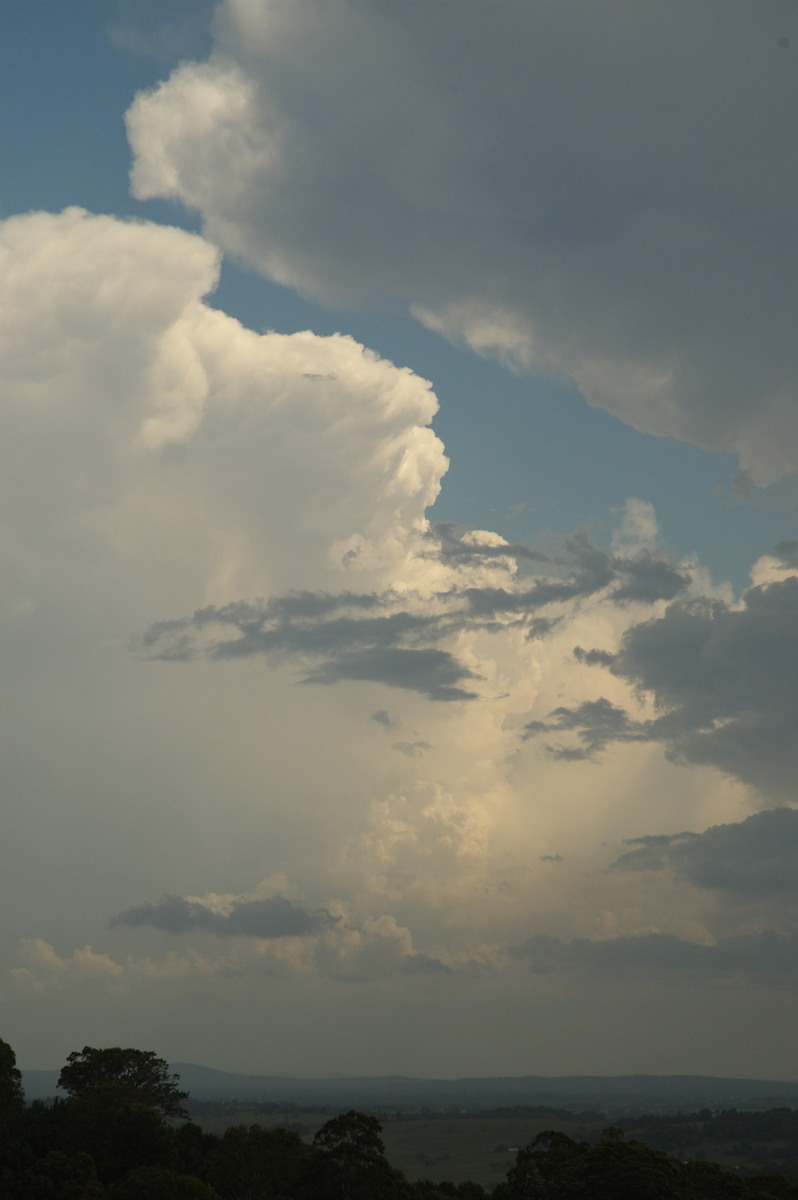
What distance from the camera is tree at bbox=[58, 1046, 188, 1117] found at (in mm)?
118125

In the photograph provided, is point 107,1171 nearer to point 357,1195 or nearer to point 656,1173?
point 357,1195

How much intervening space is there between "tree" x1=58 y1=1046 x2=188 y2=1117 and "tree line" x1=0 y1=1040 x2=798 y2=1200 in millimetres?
315

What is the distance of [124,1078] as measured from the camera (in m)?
123

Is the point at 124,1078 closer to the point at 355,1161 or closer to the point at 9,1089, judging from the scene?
the point at 9,1089

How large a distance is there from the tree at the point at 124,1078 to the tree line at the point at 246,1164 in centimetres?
32

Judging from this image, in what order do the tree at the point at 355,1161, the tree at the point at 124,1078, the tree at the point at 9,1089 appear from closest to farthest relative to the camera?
the tree at the point at 355,1161
the tree at the point at 9,1089
the tree at the point at 124,1078

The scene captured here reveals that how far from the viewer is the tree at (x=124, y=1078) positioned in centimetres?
11812

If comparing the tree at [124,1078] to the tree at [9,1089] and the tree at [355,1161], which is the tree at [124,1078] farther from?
the tree at [355,1161]

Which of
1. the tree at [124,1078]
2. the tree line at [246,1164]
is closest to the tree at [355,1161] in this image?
the tree line at [246,1164]

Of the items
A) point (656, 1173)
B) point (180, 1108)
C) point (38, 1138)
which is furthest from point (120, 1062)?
point (656, 1173)

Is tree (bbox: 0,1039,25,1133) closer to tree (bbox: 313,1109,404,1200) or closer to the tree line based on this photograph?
the tree line

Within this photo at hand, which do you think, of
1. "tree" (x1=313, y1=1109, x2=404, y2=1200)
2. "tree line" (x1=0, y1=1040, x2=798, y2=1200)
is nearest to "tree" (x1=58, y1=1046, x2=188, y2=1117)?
"tree line" (x1=0, y1=1040, x2=798, y2=1200)

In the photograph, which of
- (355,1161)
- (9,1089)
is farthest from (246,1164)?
(9,1089)

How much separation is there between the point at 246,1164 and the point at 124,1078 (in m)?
36.9
